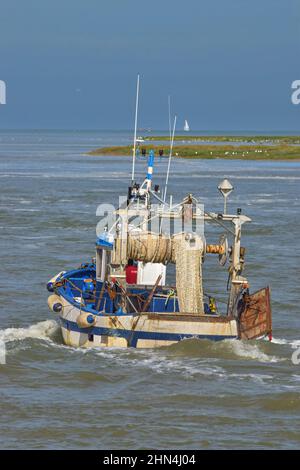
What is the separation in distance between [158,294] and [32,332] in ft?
10.9

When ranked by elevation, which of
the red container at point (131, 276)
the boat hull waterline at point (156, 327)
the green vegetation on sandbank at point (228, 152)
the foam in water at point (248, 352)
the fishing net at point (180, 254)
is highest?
the green vegetation on sandbank at point (228, 152)

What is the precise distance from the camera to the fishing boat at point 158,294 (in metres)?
21.2

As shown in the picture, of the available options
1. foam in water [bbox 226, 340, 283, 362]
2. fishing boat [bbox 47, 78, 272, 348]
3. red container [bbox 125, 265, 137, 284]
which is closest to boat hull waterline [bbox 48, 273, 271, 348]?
fishing boat [bbox 47, 78, 272, 348]

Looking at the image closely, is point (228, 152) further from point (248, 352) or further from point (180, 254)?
point (248, 352)

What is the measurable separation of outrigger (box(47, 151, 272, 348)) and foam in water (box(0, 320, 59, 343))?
3.63 ft

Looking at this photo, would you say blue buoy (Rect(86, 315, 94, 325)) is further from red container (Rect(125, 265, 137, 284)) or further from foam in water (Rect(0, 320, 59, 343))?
red container (Rect(125, 265, 137, 284))

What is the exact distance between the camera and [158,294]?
Result: 2392 centimetres

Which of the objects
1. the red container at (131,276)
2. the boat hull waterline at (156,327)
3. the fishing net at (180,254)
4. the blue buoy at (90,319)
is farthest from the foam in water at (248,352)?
the red container at (131,276)

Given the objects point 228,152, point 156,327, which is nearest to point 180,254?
point 156,327

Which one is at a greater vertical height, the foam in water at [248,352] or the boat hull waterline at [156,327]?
the boat hull waterline at [156,327]

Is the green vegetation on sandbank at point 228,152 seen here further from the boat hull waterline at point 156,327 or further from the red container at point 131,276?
the boat hull waterline at point 156,327

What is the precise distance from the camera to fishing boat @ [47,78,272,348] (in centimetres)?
2117

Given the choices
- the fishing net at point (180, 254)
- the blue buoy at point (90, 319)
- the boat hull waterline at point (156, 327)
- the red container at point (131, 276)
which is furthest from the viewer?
the red container at point (131, 276)

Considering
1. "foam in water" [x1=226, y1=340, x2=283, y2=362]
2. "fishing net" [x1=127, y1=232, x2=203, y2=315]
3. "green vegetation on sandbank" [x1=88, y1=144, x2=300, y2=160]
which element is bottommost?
"foam in water" [x1=226, y1=340, x2=283, y2=362]
